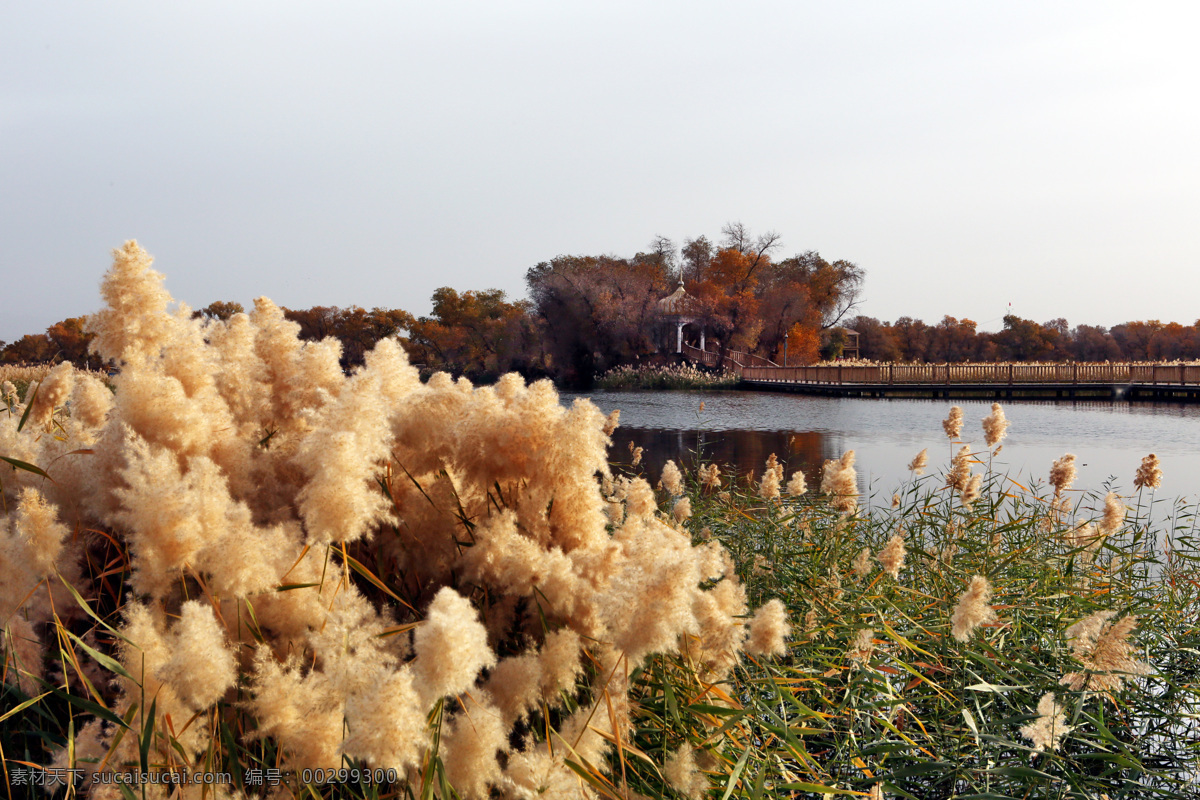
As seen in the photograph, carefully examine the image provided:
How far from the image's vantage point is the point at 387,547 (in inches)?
56.8

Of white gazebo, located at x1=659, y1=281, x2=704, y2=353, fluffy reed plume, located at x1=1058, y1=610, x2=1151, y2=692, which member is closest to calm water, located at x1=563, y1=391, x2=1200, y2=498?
fluffy reed plume, located at x1=1058, y1=610, x2=1151, y2=692

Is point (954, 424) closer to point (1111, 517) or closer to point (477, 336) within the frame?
point (1111, 517)

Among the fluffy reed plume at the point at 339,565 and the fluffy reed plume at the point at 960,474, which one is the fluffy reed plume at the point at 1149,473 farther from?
the fluffy reed plume at the point at 339,565

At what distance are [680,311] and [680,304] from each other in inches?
16.6

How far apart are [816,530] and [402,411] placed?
98.7 inches

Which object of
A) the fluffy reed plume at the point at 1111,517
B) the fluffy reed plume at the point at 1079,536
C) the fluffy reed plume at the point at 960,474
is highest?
the fluffy reed plume at the point at 960,474

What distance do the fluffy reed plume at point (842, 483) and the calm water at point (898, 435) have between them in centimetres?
173

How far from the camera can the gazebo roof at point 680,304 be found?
39.0 meters

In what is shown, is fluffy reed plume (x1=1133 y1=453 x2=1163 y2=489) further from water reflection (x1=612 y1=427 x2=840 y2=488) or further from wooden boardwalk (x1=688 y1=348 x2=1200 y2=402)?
wooden boardwalk (x1=688 y1=348 x2=1200 y2=402)

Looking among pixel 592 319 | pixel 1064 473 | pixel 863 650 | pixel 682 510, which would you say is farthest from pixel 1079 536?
pixel 592 319

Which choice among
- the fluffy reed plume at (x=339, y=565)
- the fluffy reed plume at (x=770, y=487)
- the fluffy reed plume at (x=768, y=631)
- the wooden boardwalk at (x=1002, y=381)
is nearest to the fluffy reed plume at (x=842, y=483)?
the fluffy reed plume at (x=770, y=487)

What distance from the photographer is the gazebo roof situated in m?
39.0

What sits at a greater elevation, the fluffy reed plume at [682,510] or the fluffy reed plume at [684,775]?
the fluffy reed plume at [682,510]

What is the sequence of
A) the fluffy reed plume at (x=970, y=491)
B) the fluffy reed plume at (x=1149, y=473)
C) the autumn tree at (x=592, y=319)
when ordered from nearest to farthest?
the fluffy reed plume at (x=970, y=491), the fluffy reed plume at (x=1149, y=473), the autumn tree at (x=592, y=319)
